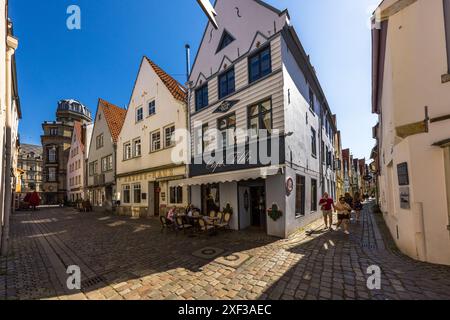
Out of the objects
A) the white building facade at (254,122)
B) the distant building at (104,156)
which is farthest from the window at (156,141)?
the distant building at (104,156)

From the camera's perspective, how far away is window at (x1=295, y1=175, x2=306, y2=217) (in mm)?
10282

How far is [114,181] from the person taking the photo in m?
20.7

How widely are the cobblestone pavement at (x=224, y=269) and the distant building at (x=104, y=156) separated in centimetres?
1339

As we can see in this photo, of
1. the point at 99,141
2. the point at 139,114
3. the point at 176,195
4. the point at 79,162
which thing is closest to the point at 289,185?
the point at 176,195

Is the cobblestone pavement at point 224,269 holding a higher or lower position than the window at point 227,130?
lower

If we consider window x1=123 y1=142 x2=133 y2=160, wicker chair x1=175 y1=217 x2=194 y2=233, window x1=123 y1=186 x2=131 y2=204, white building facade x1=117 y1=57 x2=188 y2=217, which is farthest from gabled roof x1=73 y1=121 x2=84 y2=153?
wicker chair x1=175 y1=217 x2=194 y2=233

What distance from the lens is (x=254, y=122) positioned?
10.3m

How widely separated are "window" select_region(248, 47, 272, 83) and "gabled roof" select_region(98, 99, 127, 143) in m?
15.9

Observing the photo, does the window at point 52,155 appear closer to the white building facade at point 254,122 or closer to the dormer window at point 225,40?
the white building facade at point 254,122

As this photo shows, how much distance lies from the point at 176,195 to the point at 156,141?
4619mm

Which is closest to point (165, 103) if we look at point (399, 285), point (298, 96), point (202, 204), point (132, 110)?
point (132, 110)

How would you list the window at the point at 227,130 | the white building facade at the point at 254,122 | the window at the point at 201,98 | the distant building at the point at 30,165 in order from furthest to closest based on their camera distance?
the distant building at the point at 30,165, the window at the point at 201,98, the window at the point at 227,130, the white building facade at the point at 254,122

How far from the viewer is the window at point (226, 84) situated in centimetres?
1168
